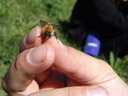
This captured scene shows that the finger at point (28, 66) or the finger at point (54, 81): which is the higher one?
the finger at point (28, 66)

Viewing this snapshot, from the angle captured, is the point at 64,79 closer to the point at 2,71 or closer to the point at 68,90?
the point at 68,90

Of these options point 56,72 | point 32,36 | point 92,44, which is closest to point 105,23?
point 92,44

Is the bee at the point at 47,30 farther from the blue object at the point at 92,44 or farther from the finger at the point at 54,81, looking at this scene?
the blue object at the point at 92,44

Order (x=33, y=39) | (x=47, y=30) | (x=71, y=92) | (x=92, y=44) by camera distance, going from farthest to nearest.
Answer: (x=92, y=44) → (x=47, y=30) → (x=33, y=39) → (x=71, y=92)

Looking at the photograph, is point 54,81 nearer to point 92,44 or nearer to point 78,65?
point 78,65

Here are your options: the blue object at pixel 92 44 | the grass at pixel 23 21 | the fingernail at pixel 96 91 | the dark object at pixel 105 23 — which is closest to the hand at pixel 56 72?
the fingernail at pixel 96 91

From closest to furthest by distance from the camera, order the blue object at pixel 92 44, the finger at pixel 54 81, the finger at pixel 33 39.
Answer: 1. the finger at pixel 33 39
2. the finger at pixel 54 81
3. the blue object at pixel 92 44

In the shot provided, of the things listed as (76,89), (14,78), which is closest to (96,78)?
(76,89)
